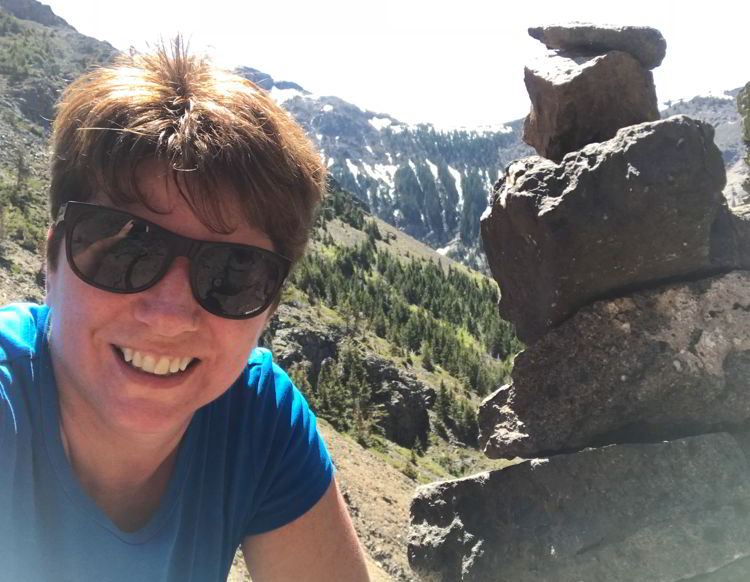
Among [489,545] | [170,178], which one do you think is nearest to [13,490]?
[170,178]

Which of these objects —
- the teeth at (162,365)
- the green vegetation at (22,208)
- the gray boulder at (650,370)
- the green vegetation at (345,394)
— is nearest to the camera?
the teeth at (162,365)

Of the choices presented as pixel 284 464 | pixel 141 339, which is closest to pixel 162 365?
pixel 141 339

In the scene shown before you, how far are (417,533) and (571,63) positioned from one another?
18.1ft

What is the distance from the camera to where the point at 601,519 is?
518 centimetres

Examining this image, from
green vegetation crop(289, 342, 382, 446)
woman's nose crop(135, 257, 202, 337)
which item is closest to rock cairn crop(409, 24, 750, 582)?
woman's nose crop(135, 257, 202, 337)

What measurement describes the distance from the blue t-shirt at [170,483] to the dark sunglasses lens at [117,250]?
1.25 ft

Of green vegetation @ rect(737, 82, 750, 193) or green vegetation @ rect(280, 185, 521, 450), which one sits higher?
green vegetation @ rect(737, 82, 750, 193)

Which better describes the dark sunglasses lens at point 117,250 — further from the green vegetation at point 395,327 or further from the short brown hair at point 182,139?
the green vegetation at point 395,327

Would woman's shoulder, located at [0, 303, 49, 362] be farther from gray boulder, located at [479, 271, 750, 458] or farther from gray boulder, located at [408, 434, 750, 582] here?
gray boulder, located at [479, 271, 750, 458]

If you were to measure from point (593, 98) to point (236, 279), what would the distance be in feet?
18.7

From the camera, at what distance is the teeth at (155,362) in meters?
2.10

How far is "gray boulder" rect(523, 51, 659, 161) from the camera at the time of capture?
6.54 metres

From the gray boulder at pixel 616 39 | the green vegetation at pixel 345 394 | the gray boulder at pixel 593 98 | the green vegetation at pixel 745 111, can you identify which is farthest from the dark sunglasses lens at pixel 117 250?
the green vegetation at pixel 345 394

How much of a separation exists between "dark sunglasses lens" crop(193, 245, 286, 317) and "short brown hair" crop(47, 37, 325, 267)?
97mm
